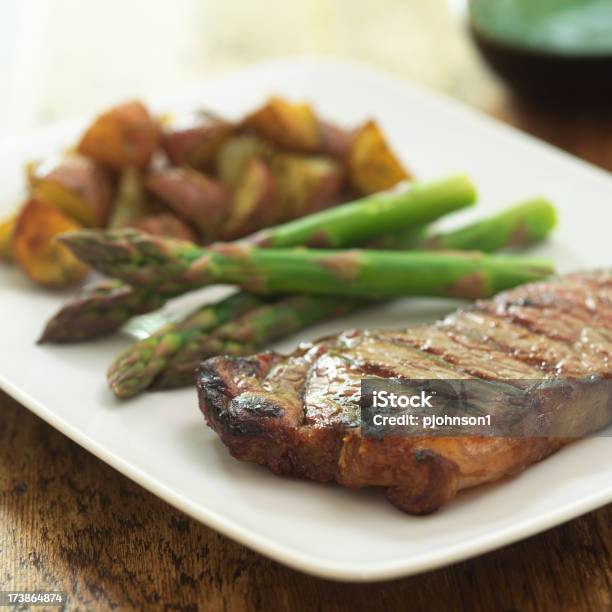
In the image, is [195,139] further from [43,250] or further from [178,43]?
[178,43]

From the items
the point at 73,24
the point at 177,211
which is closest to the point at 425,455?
the point at 177,211

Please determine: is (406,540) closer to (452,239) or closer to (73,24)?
(452,239)

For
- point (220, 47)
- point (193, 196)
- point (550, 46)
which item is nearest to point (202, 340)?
point (193, 196)

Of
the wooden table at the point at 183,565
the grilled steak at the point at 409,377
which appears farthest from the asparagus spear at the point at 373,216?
the wooden table at the point at 183,565

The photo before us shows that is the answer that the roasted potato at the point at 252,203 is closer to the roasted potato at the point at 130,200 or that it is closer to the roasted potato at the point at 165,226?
the roasted potato at the point at 165,226

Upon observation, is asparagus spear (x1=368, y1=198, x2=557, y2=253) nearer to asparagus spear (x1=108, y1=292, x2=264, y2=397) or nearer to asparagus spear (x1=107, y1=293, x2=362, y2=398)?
asparagus spear (x1=107, y1=293, x2=362, y2=398)
